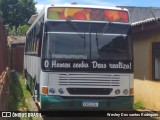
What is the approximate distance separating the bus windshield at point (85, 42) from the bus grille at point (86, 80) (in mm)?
459

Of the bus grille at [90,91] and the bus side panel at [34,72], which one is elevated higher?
the bus side panel at [34,72]

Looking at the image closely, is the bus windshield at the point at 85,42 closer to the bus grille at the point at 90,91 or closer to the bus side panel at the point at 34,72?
the bus grille at the point at 90,91

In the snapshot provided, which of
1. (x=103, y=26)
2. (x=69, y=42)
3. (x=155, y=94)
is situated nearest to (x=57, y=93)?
(x=69, y=42)

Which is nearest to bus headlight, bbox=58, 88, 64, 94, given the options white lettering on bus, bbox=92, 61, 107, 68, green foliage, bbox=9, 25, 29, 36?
white lettering on bus, bbox=92, 61, 107, 68

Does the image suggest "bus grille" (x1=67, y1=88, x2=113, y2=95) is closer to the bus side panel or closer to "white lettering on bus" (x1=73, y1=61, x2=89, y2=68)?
"white lettering on bus" (x1=73, y1=61, x2=89, y2=68)

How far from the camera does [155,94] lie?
43.6 ft

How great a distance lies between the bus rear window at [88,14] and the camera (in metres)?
9.98

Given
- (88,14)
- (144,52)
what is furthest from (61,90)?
(144,52)

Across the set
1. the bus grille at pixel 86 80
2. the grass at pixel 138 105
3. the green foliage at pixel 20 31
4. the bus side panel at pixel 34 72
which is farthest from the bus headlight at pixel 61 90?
the green foliage at pixel 20 31

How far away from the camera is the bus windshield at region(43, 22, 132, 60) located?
971 cm

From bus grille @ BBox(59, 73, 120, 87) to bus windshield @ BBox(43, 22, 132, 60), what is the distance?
1.51 feet

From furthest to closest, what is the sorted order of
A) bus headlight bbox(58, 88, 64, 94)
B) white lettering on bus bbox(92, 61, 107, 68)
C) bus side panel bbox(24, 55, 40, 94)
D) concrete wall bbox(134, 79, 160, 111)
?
concrete wall bbox(134, 79, 160, 111), bus side panel bbox(24, 55, 40, 94), white lettering on bus bbox(92, 61, 107, 68), bus headlight bbox(58, 88, 64, 94)

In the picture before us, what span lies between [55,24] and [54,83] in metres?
1.49

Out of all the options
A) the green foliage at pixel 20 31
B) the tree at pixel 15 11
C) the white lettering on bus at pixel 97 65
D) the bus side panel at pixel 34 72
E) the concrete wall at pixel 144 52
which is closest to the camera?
the white lettering on bus at pixel 97 65
